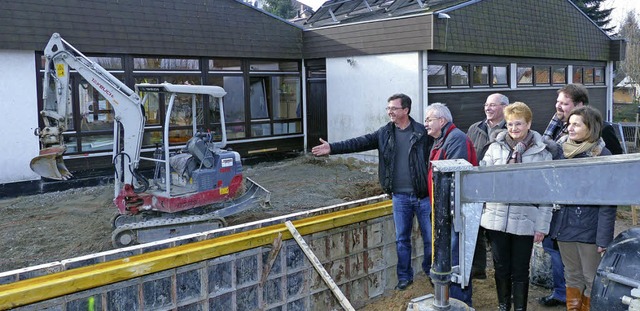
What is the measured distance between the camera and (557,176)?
205cm

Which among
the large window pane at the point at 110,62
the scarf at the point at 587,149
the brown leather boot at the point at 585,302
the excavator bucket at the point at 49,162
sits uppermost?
the large window pane at the point at 110,62

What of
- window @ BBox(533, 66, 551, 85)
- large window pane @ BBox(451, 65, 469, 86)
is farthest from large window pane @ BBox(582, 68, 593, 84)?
large window pane @ BBox(451, 65, 469, 86)

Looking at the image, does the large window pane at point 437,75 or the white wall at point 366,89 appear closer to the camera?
the white wall at point 366,89

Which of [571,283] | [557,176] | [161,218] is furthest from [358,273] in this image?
[161,218]

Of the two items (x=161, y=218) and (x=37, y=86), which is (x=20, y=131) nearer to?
(x=37, y=86)

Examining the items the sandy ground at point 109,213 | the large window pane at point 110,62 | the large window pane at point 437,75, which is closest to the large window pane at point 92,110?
the large window pane at point 110,62

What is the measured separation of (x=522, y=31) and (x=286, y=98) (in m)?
7.13

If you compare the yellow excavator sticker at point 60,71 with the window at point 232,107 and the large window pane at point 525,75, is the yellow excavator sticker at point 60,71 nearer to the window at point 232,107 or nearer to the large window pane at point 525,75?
the window at point 232,107

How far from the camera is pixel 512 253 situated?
13.5 feet

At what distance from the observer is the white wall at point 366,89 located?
42.1ft

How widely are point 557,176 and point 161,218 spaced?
6.46m

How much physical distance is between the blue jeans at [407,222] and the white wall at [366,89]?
7.74 meters

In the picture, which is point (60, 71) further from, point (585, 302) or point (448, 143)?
point (585, 302)

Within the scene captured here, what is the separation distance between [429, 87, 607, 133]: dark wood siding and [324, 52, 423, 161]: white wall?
766 mm
